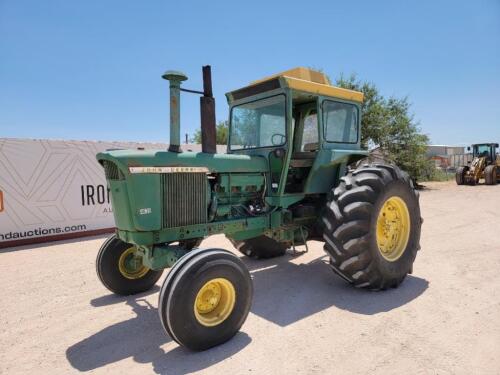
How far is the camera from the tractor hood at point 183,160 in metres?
3.22

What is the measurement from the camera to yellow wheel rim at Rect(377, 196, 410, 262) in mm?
4504

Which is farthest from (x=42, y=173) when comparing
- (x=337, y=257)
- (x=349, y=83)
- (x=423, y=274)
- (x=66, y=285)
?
(x=349, y=83)

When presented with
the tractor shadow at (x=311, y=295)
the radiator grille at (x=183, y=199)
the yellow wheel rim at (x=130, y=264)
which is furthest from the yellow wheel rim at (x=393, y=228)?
the yellow wheel rim at (x=130, y=264)

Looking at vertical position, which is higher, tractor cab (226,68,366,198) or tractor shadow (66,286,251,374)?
tractor cab (226,68,366,198)

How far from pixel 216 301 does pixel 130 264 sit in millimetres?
1636

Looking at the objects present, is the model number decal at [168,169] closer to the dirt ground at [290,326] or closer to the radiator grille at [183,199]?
the radiator grille at [183,199]

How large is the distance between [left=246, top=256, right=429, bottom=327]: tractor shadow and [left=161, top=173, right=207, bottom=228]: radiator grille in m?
1.23

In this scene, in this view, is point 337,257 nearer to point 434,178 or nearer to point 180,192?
point 180,192

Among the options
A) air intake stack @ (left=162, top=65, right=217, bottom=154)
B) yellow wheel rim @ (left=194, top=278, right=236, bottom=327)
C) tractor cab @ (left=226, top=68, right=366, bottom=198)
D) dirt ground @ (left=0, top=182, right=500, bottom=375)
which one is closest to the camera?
dirt ground @ (left=0, top=182, right=500, bottom=375)

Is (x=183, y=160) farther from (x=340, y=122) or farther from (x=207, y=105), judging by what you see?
(x=340, y=122)

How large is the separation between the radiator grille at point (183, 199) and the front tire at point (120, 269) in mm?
955

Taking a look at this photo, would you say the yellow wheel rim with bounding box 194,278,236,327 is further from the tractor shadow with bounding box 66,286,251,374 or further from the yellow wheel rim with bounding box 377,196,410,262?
the yellow wheel rim with bounding box 377,196,410,262

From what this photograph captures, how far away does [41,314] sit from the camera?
151 inches

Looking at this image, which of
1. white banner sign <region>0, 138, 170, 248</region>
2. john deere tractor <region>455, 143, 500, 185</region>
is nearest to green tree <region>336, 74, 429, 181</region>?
john deere tractor <region>455, 143, 500, 185</region>
